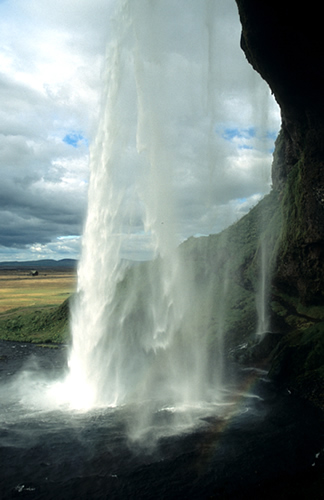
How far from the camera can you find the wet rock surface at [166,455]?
33.3 ft

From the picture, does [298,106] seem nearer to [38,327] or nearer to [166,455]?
[166,455]

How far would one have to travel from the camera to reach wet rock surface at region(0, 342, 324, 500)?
33.3 feet

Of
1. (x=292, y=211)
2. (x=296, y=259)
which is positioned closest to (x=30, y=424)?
(x=296, y=259)

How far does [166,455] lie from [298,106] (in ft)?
71.7

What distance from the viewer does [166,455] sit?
12078mm

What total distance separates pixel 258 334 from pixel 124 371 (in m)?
11.3

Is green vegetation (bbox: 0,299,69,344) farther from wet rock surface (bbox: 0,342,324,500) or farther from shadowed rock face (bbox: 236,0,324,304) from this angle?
shadowed rock face (bbox: 236,0,324,304)

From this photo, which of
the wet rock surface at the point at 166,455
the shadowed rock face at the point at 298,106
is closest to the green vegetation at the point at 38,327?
the wet rock surface at the point at 166,455

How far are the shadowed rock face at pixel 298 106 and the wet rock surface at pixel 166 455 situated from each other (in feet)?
38.0

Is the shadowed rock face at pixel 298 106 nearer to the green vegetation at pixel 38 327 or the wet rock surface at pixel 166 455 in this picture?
the wet rock surface at pixel 166 455

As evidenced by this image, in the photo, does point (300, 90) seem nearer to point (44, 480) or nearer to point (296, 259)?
point (296, 259)

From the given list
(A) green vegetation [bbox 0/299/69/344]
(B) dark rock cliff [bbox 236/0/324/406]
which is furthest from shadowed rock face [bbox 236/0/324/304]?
(A) green vegetation [bbox 0/299/69/344]

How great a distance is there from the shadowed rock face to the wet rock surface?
1157 cm

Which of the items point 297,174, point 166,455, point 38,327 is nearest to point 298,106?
point 297,174
